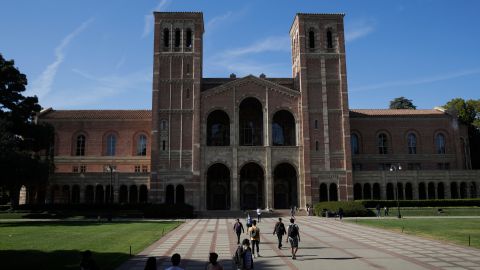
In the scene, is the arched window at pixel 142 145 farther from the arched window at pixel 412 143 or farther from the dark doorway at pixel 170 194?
the arched window at pixel 412 143

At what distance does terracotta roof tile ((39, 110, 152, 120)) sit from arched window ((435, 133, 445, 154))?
44.8 m

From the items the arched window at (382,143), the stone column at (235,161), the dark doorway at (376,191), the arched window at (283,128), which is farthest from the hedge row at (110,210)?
the arched window at (382,143)

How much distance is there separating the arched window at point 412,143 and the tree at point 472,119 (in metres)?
11.1

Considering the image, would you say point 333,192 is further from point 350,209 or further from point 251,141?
point 251,141

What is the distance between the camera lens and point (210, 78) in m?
66.3

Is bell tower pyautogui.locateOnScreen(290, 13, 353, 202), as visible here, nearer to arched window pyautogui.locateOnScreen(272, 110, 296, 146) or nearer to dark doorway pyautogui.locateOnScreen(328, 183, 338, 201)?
dark doorway pyautogui.locateOnScreen(328, 183, 338, 201)

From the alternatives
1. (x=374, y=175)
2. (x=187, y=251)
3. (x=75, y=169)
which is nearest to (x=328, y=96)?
(x=374, y=175)

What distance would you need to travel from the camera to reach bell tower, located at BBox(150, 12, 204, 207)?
5778 cm

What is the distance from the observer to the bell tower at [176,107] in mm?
57781

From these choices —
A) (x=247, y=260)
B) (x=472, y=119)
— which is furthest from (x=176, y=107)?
(x=472, y=119)

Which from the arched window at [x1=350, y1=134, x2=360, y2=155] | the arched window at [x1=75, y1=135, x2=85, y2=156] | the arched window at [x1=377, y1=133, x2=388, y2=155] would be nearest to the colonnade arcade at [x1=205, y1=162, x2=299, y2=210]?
the arched window at [x1=350, y1=134, x2=360, y2=155]

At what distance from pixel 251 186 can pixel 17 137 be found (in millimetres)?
30979

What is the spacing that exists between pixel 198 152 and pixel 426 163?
117ft

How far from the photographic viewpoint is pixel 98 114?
6788cm
